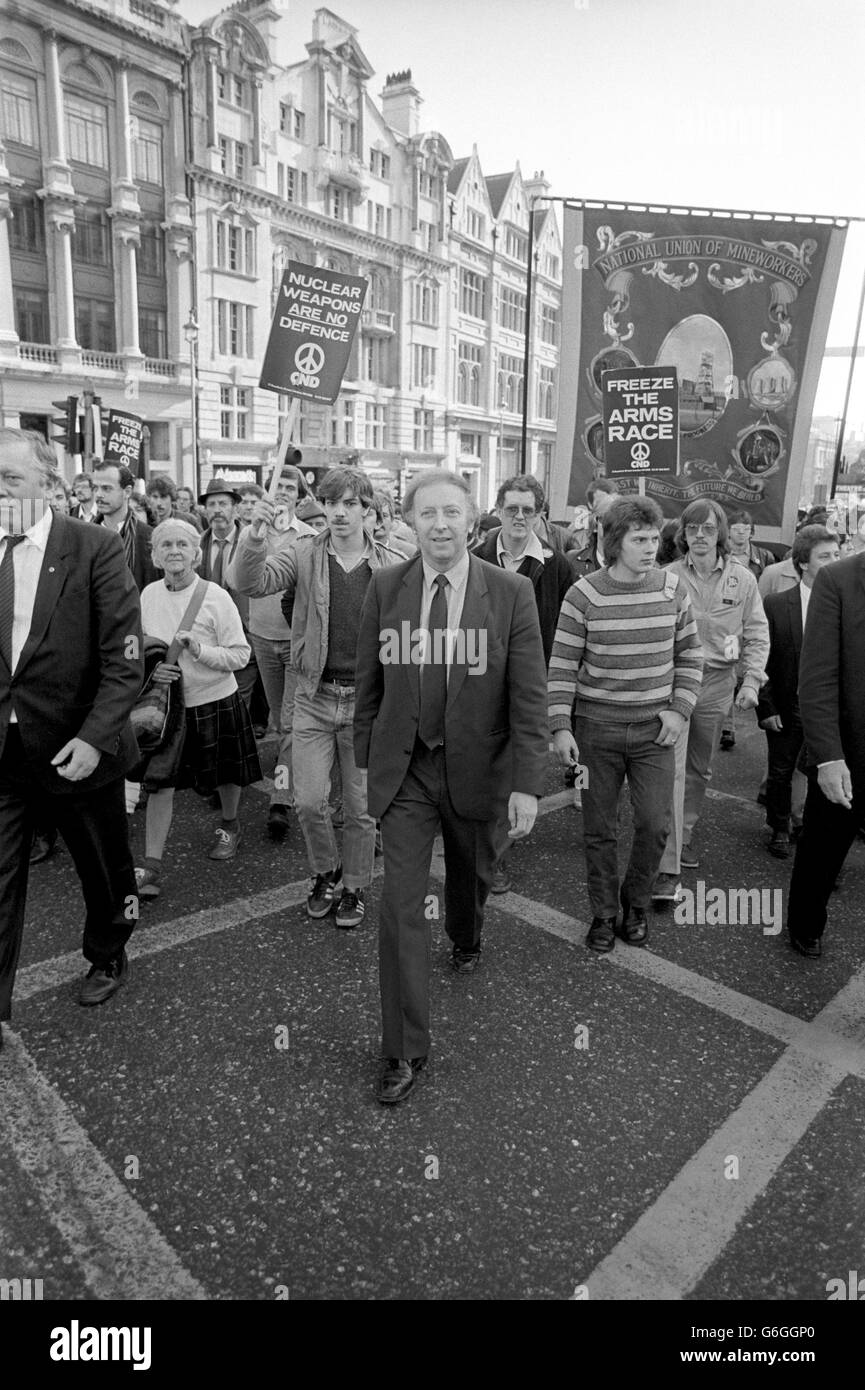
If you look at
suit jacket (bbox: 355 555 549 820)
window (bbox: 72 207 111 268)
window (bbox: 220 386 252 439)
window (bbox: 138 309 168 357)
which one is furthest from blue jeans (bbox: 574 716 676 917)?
window (bbox: 220 386 252 439)

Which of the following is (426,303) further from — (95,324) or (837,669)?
(837,669)

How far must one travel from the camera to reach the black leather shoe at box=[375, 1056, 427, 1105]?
304 centimetres

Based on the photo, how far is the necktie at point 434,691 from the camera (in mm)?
3350

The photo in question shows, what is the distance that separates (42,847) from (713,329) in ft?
20.3

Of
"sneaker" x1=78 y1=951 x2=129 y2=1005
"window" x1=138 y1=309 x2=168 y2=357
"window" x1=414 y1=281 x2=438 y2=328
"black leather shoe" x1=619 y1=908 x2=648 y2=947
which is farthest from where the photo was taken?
"window" x1=414 y1=281 x2=438 y2=328

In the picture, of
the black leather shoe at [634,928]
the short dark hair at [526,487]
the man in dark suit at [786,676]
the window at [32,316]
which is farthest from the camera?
the window at [32,316]

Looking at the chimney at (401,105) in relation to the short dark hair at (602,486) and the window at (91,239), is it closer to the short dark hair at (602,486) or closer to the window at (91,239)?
the window at (91,239)

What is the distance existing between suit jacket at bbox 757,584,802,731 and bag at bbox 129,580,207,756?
3.47 meters

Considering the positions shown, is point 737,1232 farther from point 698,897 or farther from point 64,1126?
point 698,897

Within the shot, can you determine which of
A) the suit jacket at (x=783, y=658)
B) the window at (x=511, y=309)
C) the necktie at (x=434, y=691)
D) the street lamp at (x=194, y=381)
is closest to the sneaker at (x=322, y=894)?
the necktie at (x=434, y=691)

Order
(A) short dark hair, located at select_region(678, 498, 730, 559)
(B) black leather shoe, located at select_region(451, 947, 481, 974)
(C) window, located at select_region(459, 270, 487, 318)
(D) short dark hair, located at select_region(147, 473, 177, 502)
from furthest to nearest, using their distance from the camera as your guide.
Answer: (C) window, located at select_region(459, 270, 487, 318)
(D) short dark hair, located at select_region(147, 473, 177, 502)
(A) short dark hair, located at select_region(678, 498, 730, 559)
(B) black leather shoe, located at select_region(451, 947, 481, 974)

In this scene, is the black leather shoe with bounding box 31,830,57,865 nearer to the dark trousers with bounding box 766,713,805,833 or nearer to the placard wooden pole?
the placard wooden pole

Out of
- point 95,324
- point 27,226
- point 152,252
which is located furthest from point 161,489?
point 152,252

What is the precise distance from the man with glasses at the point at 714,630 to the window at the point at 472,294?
5678 centimetres
